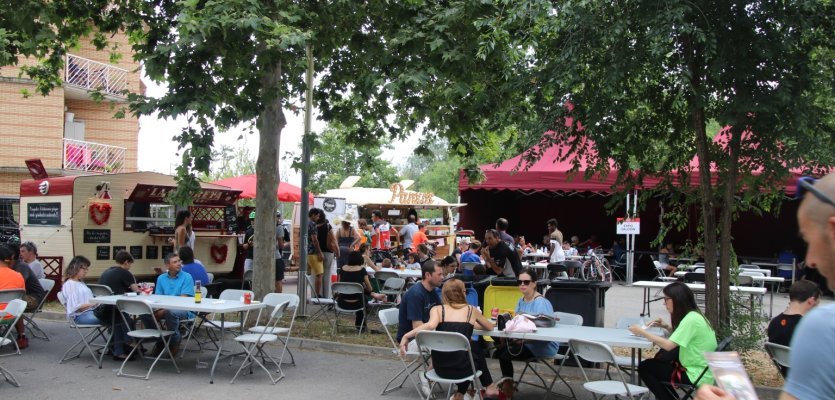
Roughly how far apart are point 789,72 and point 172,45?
6.62 m

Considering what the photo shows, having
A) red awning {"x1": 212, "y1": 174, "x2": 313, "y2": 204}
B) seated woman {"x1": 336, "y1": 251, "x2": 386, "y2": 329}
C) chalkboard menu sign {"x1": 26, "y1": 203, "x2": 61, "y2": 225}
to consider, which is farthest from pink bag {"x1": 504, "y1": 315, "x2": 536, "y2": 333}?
red awning {"x1": 212, "y1": 174, "x2": 313, "y2": 204}

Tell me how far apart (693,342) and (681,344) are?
0.10 metres

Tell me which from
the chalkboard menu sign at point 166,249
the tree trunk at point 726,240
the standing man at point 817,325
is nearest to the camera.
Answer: the standing man at point 817,325

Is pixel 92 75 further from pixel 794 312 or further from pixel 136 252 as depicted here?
pixel 794 312

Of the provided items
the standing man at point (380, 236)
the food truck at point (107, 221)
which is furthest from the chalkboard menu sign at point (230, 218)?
the standing man at point (380, 236)

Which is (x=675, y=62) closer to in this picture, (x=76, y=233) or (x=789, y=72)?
(x=789, y=72)

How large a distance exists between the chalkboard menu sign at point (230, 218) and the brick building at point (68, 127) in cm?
659

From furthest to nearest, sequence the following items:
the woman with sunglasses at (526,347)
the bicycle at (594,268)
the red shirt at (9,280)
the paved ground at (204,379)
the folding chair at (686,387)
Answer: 1. the bicycle at (594,268)
2. the red shirt at (9,280)
3. the paved ground at (204,379)
4. the woman with sunglasses at (526,347)
5. the folding chair at (686,387)

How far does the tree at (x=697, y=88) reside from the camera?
7.53 m

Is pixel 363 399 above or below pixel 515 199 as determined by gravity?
below

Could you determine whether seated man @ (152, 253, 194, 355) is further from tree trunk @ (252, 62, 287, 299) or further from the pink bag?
the pink bag

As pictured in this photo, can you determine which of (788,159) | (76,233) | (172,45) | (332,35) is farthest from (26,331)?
(788,159)

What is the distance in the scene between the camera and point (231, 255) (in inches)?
653

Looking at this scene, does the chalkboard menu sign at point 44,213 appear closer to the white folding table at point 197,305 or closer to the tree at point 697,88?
the white folding table at point 197,305
